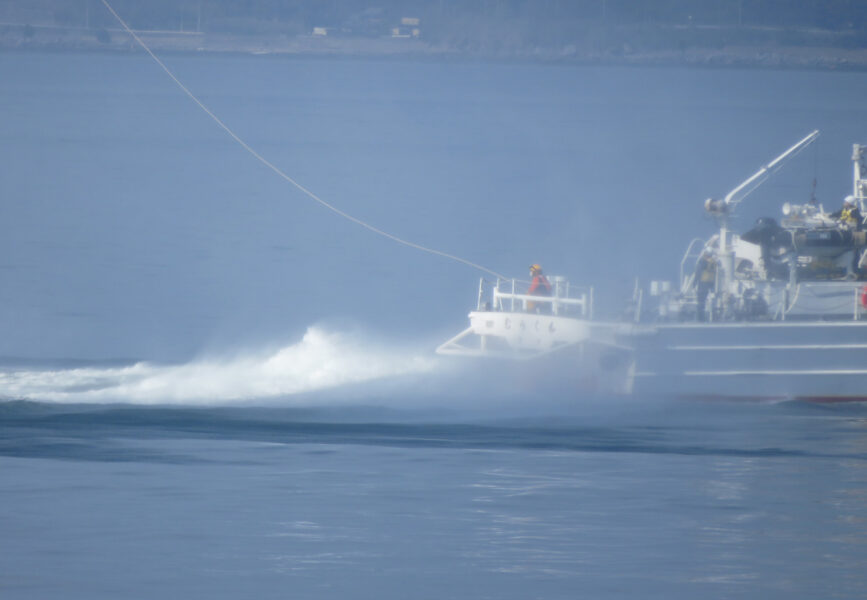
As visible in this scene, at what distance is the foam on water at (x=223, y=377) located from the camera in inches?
808

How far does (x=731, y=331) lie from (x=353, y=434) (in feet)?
20.4

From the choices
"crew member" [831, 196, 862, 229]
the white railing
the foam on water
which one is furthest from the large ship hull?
the foam on water

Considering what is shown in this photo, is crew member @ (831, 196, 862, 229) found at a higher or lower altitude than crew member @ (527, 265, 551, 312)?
higher

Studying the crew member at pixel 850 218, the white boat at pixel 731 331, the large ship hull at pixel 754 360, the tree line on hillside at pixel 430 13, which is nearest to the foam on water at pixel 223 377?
the white boat at pixel 731 331

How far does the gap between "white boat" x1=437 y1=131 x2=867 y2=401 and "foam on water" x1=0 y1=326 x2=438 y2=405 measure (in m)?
2.03

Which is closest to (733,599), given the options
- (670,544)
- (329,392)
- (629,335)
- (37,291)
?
(670,544)

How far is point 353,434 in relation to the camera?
19.4 meters

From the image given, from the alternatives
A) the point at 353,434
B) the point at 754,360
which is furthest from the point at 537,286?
the point at 353,434

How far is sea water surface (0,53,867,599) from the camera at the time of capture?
15086 mm

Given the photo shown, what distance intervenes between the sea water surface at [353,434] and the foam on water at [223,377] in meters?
0.08

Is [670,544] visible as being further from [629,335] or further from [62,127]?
[62,127]

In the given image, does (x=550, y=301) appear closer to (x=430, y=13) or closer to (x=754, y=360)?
(x=754, y=360)

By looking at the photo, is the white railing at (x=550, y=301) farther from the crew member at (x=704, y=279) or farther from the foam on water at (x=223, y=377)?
the foam on water at (x=223, y=377)

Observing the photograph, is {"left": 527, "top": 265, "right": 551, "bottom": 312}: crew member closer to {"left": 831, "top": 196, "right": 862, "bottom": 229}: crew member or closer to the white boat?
the white boat
